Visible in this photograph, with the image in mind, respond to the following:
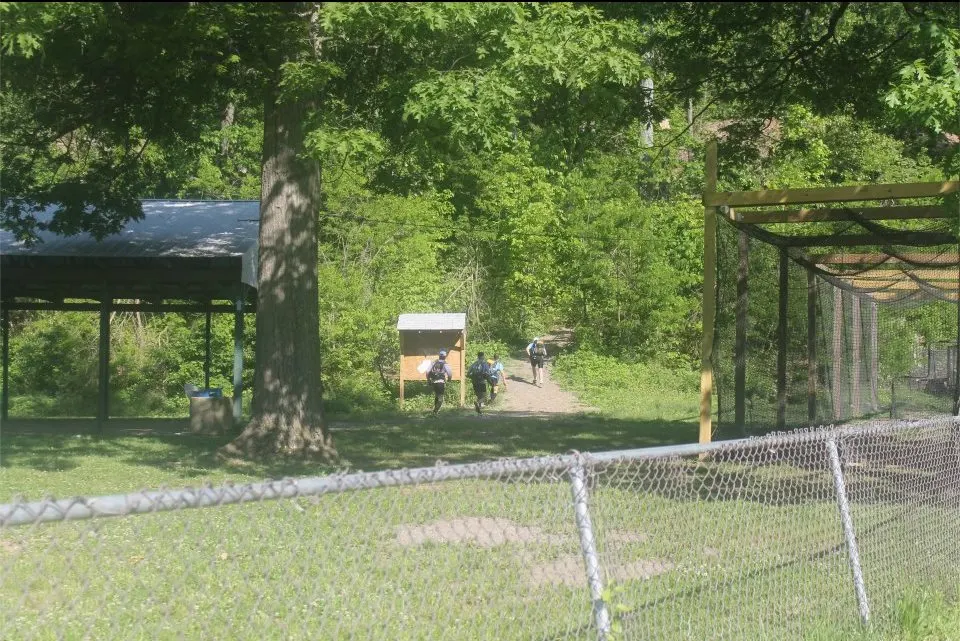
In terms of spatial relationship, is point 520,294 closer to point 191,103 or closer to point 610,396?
point 610,396

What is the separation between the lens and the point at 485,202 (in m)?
39.3

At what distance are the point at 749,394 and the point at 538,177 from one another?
22473mm

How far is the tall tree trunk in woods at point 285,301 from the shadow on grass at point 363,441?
0.57m

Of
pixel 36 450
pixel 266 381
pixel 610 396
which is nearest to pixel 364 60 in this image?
pixel 266 381

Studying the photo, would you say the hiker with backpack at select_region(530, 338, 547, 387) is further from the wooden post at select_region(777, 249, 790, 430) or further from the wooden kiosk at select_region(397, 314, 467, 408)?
the wooden post at select_region(777, 249, 790, 430)

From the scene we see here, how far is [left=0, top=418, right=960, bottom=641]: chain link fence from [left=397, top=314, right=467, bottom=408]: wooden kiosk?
68.3 ft

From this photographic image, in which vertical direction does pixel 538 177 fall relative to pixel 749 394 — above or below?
above

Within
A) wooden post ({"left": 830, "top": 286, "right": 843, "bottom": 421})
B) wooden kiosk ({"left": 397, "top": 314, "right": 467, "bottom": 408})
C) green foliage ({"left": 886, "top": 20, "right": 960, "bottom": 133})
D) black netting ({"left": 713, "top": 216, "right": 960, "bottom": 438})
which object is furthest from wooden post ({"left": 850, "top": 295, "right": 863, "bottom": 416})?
green foliage ({"left": 886, "top": 20, "right": 960, "bottom": 133})

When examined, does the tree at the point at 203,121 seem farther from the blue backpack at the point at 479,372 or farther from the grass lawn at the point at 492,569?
the blue backpack at the point at 479,372

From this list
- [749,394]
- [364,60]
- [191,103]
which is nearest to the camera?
[364,60]

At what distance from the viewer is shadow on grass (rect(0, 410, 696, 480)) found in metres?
13.8

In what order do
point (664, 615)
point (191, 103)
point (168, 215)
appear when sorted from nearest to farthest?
point (664, 615) < point (191, 103) < point (168, 215)

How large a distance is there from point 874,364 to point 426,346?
11397 mm

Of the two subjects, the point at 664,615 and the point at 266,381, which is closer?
the point at 664,615
